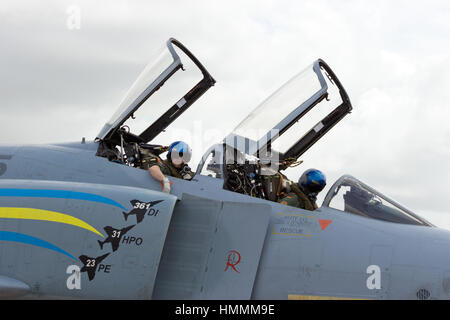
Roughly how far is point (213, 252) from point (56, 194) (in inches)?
83.6

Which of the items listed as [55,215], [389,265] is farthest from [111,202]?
[389,265]

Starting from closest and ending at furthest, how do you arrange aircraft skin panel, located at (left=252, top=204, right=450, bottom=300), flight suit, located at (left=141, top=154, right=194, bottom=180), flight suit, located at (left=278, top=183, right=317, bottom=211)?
aircraft skin panel, located at (left=252, top=204, right=450, bottom=300), flight suit, located at (left=278, top=183, right=317, bottom=211), flight suit, located at (left=141, top=154, right=194, bottom=180)

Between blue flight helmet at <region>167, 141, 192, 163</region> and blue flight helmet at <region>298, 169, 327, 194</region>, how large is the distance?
163cm

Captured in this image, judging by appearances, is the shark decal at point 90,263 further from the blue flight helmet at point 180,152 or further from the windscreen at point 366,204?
the windscreen at point 366,204

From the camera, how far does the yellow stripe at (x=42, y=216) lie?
22.5 ft

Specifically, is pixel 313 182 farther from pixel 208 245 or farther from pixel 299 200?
pixel 208 245

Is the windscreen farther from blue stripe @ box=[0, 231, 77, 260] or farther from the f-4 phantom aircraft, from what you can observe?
blue stripe @ box=[0, 231, 77, 260]

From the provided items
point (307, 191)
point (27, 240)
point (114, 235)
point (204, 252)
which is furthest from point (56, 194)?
point (307, 191)

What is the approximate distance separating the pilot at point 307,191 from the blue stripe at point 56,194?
221 centimetres

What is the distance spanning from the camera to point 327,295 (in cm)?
666

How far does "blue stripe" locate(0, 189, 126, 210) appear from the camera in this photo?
6926mm

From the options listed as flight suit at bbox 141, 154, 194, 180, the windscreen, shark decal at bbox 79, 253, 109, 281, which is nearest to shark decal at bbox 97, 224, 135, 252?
shark decal at bbox 79, 253, 109, 281

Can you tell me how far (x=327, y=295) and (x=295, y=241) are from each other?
0.74 m

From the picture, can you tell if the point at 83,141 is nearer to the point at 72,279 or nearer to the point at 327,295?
the point at 72,279
